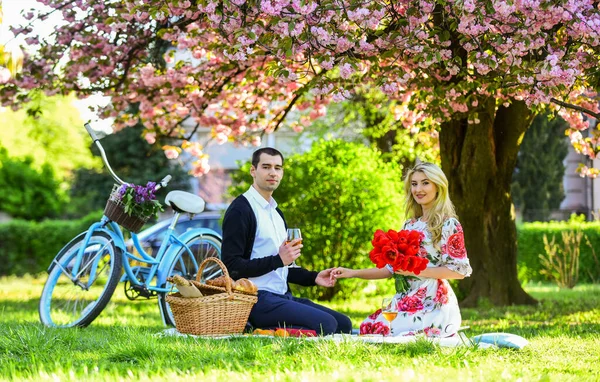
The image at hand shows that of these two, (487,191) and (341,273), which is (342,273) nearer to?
(341,273)

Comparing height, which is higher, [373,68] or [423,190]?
[373,68]

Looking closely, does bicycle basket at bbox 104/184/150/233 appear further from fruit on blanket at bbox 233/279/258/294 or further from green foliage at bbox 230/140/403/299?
green foliage at bbox 230/140/403/299

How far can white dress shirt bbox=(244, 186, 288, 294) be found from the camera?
601cm

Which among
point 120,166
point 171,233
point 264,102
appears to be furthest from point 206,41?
point 120,166

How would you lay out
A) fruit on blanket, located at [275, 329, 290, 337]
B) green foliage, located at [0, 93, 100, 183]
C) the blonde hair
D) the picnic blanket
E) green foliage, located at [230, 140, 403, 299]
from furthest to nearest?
1. green foliage, located at [0, 93, 100, 183]
2. green foliage, located at [230, 140, 403, 299]
3. the blonde hair
4. fruit on blanket, located at [275, 329, 290, 337]
5. the picnic blanket

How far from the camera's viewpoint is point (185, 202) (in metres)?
7.04

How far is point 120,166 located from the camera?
25.3 m

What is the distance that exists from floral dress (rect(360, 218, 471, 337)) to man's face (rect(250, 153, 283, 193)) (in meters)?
1.13

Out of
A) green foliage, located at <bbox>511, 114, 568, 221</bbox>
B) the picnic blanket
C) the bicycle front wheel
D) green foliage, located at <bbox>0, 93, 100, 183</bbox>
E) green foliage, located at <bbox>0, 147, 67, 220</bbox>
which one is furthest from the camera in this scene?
green foliage, located at <bbox>0, 93, 100, 183</bbox>

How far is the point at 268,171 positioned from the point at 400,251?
118 centimetres

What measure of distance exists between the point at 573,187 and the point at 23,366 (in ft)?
71.1

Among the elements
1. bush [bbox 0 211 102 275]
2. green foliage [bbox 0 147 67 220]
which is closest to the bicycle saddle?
bush [bbox 0 211 102 275]

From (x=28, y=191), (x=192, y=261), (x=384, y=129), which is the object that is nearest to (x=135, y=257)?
(x=192, y=261)

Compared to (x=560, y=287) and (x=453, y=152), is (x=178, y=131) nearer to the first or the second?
(x=453, y=152)
